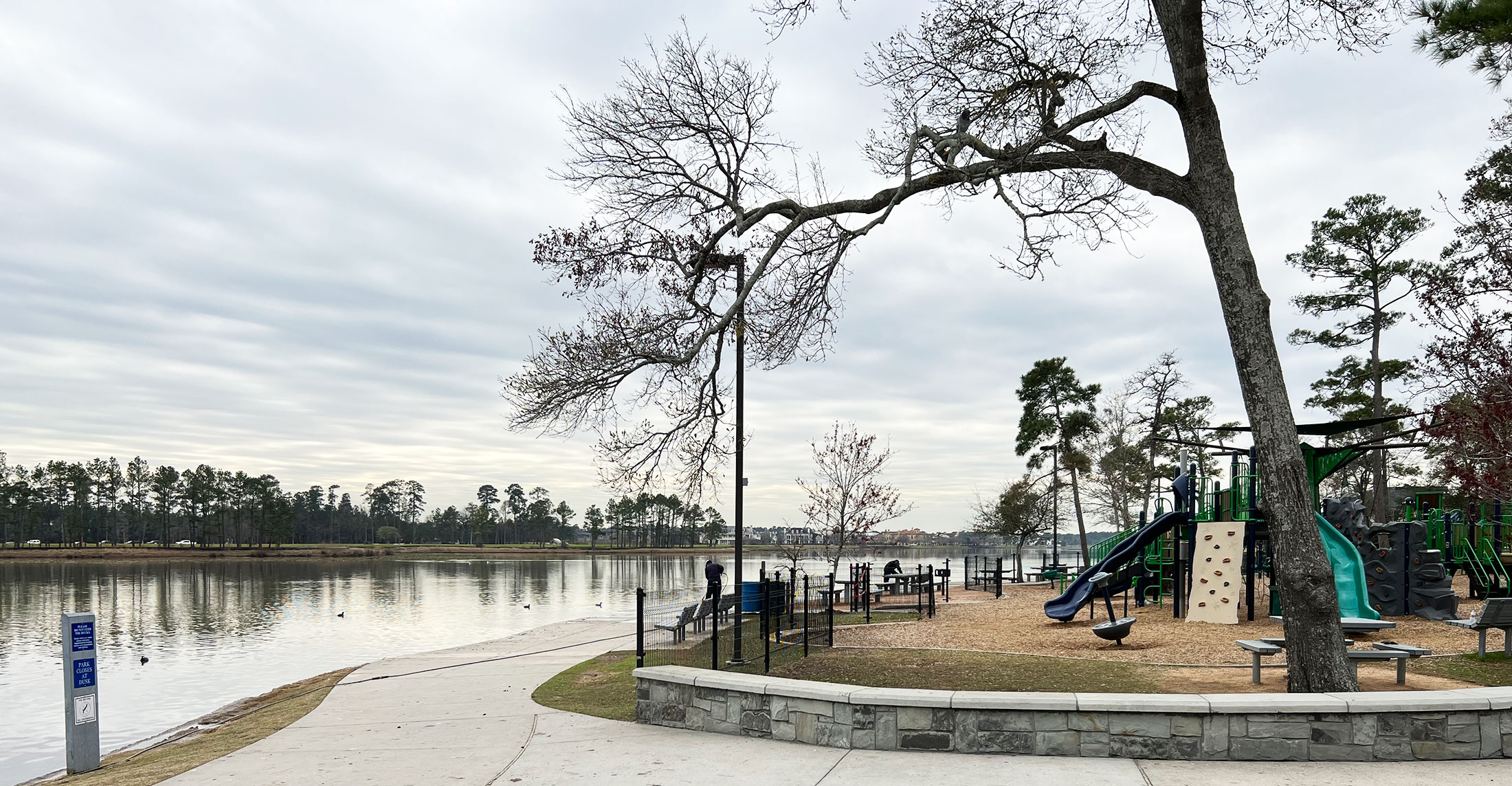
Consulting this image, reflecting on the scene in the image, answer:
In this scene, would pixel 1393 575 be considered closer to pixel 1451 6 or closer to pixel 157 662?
pixel 1451 6

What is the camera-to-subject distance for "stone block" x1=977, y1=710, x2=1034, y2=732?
7320 mm

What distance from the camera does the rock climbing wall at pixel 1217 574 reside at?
54.4ft

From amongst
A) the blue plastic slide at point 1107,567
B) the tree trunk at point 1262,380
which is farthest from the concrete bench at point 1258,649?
the blue plastic slide at point 1107,567

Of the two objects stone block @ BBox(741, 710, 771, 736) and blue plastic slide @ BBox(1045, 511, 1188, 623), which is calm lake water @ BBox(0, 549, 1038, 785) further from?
blue plastic slide @ BBox(1045, 511, 1188, 623)

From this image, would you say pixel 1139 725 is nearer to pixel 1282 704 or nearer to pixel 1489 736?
pixel 1282 704

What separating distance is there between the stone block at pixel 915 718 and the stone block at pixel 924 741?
0.05m

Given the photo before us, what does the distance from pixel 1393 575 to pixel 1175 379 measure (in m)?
22.6

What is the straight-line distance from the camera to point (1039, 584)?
3462 centimetres

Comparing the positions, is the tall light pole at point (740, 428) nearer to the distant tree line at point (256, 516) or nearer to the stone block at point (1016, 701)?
the stone block at point (1016, 701)

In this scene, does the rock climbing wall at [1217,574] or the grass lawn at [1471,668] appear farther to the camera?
the rock climbing wall at [1217,574]

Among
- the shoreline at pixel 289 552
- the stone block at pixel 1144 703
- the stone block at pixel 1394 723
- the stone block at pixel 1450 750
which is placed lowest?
the shoreline at pixel 289 552

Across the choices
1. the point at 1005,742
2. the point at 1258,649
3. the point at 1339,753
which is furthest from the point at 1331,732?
the point at 1258,649

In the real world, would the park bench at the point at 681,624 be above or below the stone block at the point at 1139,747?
below

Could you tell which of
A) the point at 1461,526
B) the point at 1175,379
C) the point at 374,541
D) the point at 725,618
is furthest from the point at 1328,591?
the point at 374,541
